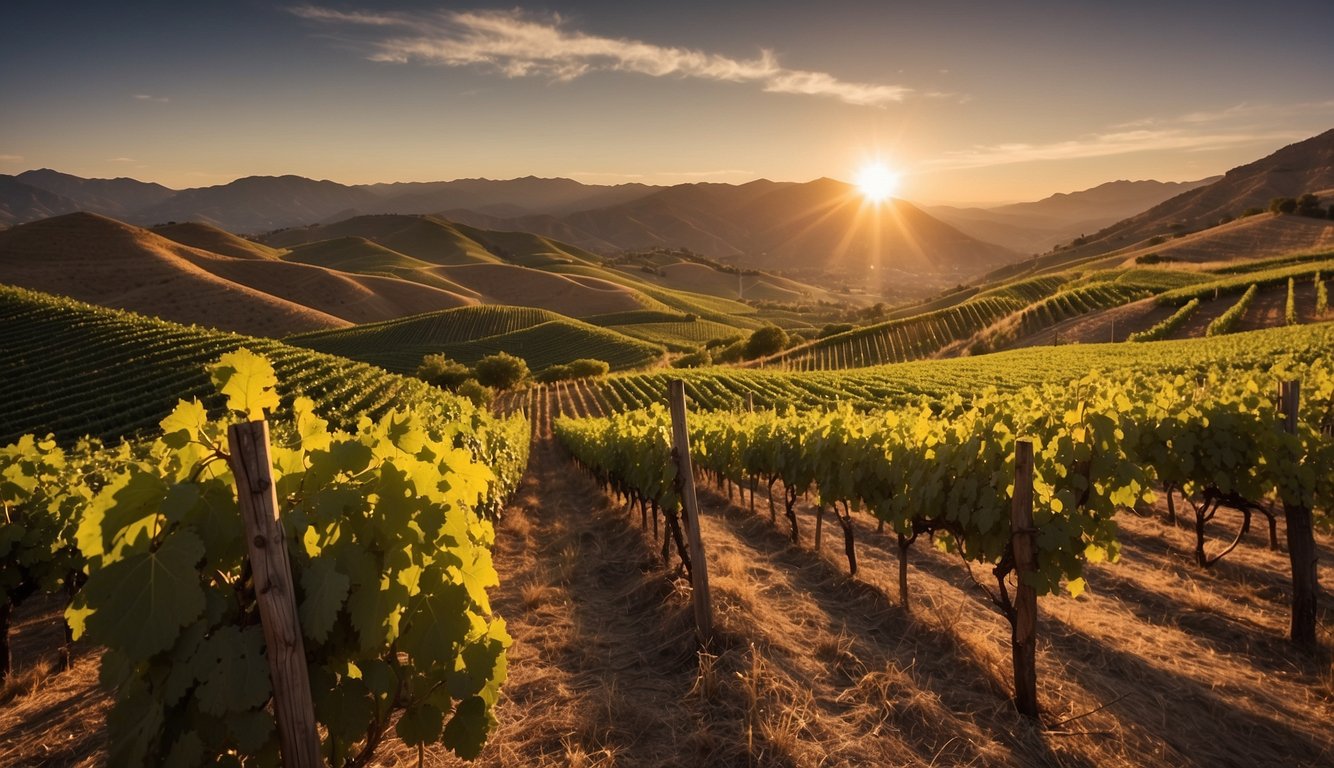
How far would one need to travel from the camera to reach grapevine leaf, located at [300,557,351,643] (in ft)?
8.00

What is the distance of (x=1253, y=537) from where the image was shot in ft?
29.8

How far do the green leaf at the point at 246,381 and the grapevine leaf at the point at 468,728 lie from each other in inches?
66.5

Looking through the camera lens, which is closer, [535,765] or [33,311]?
[535,765]

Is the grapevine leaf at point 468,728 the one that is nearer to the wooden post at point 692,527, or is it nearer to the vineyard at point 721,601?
the vineyard at point 721,601

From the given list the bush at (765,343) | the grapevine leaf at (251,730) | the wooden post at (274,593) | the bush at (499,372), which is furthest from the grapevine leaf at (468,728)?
the bush at (765,343)

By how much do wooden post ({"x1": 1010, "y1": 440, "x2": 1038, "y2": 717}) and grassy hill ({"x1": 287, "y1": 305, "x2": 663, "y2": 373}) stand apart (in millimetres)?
69927

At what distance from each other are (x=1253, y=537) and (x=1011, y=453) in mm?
6858

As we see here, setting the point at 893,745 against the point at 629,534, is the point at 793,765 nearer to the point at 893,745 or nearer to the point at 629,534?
the point at 893,745

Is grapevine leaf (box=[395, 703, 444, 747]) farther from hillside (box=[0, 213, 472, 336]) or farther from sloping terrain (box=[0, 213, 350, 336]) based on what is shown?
sloping terrain (box=[0, 213, 350, 336])

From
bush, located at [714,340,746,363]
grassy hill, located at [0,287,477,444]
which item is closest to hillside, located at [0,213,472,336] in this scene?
grassy hill, located at [0,287,477,444]

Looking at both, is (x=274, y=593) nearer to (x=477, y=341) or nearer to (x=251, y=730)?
(x=251, y=730)

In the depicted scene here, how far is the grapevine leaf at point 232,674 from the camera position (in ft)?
7.71

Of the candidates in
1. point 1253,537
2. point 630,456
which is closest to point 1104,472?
point 1253,537

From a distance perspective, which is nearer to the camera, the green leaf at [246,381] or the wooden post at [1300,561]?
the green leaf at [246,381]
